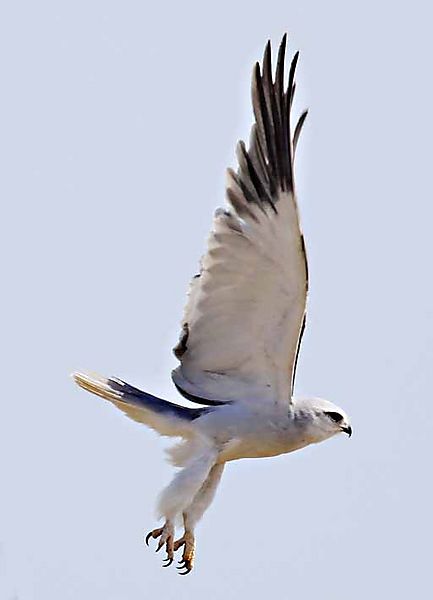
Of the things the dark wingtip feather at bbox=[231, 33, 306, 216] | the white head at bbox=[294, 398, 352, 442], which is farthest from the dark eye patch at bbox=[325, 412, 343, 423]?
the dark wingtip feather at bbox=[231, 33, 306, 216]

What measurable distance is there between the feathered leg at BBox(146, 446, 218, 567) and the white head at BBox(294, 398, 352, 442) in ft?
2.48

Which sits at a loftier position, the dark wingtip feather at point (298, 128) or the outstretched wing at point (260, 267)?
the dark wingtip feather at point (298, 128)

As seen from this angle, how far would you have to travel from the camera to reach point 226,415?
2344 cm

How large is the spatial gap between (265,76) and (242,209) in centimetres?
82

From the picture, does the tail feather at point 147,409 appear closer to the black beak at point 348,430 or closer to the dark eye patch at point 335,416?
the dark eye patch at point 335,416

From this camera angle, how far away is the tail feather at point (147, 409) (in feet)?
76.7

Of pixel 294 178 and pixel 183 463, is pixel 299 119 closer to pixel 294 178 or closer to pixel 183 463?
pixel 294 178

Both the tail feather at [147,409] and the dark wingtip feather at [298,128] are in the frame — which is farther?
the tail feather at [147,409]

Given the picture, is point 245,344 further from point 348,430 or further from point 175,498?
point 175,498

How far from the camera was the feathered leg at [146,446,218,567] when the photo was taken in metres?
23.0

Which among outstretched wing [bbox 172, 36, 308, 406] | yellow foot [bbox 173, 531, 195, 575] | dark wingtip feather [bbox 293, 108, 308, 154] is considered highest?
dark wingtip feather [bbox 293, 108, 308, 154]

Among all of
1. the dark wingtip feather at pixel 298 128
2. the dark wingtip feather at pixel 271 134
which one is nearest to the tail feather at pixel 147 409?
the dark wingtip feather at pixel 271 134

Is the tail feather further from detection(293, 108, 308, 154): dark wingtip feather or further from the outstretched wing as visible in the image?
detection(293, 108, 308, 154): dark wingtip feather

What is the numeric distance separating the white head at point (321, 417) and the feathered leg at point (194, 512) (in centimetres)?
63
